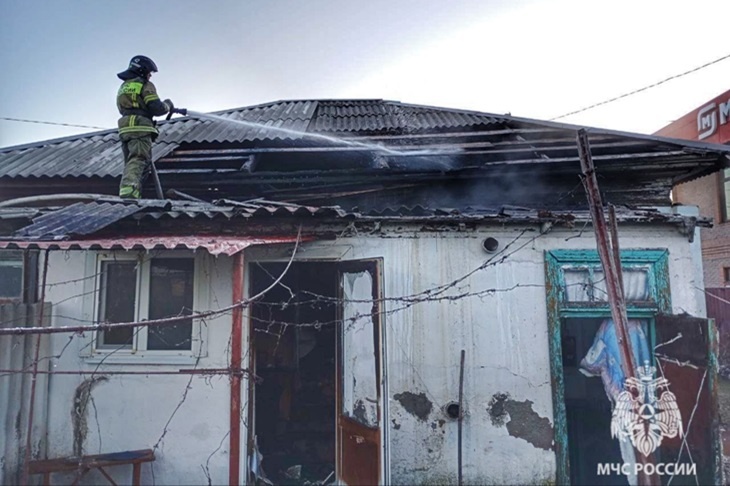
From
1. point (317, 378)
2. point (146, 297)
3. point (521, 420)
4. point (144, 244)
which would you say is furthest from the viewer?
point (317, 378)

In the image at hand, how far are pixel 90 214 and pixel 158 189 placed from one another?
1.69 metres

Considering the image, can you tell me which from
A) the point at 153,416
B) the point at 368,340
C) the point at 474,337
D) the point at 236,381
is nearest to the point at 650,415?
the point at 474,337

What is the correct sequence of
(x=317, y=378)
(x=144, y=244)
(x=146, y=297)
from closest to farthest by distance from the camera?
(x=144, y=244) → (x=146, y=297) → (x=317, y=378)

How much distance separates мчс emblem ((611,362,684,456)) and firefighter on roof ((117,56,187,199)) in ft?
23.7

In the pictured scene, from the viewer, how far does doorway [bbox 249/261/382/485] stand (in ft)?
16.6

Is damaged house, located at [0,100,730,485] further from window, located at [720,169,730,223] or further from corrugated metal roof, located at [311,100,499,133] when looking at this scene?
window, located at [720,169,730,223]

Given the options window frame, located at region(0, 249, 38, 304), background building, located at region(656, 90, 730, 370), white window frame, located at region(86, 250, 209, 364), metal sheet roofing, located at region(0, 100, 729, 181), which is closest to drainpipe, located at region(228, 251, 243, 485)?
white window frame, located at region(86, 250, 209, 364)

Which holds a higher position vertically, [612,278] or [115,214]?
[115,214]

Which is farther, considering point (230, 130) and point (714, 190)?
point (714, 190)

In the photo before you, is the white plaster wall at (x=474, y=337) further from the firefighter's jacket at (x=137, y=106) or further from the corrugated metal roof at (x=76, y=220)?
the firefighter's jacket at (x=137, y=106)

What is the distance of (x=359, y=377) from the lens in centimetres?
521

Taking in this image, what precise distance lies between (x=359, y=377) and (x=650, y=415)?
3598mm

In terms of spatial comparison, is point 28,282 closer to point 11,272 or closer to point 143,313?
point 11,272

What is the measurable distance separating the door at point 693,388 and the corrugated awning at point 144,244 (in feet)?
16.8
